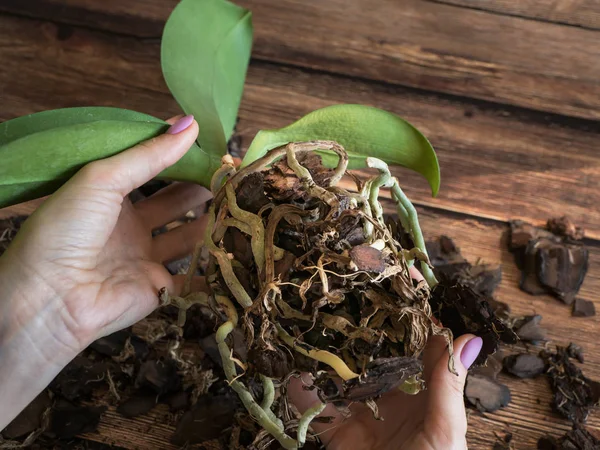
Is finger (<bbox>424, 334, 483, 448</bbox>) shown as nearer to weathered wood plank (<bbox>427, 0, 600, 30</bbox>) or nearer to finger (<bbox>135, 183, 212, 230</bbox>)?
finger (<bbox>135, 183, 212, 230</bbox>)

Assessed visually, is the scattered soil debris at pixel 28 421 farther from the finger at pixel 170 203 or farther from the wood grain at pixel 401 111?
the wood grain at pixel 401 111

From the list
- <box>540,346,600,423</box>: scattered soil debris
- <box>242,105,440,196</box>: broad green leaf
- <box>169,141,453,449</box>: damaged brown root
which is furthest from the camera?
<box>540,346,600,423</box>: scattered soil debris

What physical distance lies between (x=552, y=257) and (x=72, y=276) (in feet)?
2.79

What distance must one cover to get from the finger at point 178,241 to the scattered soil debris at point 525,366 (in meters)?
0.60

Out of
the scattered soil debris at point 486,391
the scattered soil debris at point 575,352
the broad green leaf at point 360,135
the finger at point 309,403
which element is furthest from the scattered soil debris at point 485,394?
the broad green leaf at point 360,135

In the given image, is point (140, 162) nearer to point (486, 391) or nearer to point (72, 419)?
point (72, 419)

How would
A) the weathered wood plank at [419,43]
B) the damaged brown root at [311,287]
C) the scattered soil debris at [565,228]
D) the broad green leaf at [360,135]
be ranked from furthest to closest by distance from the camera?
the weathered wood plank at [419,43]
the scattered soil debris at [565,228]
the broad green leaf at [360,135]
the damaged brown root at [311,287]

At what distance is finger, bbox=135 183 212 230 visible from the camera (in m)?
1.01

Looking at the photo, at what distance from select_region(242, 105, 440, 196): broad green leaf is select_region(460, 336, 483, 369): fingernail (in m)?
0.25

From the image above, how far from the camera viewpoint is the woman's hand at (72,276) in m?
0.73

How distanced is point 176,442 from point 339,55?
2.73ft

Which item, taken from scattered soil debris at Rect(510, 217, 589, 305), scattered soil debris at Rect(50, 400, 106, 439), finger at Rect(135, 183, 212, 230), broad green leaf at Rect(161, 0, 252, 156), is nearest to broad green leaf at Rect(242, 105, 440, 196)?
broad green leaf at Rect(161, 0, 252, 156)

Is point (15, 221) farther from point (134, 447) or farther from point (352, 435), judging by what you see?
point (352, 435)

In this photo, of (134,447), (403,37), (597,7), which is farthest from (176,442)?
(597,7)
